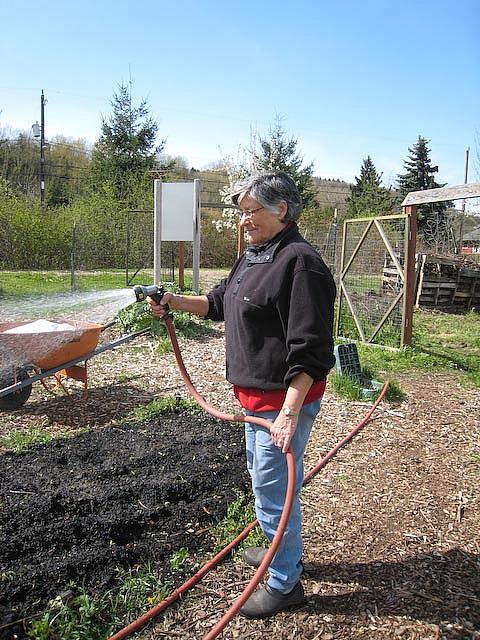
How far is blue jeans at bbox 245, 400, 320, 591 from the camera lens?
235cm

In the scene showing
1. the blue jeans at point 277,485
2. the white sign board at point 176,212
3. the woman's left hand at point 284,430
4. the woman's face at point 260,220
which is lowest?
the blue jeans at point 277,485

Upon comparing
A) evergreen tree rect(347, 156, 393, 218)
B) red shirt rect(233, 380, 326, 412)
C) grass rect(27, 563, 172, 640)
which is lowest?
grass rect(27, 563, 172, 640)

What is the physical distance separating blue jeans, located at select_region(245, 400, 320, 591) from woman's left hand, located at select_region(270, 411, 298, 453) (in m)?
0.13

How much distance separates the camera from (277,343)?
2.25m

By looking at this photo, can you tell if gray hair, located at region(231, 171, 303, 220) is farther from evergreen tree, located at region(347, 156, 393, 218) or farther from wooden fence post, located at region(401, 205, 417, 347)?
evergreen tree, located at region(347, 156, 393, 218)

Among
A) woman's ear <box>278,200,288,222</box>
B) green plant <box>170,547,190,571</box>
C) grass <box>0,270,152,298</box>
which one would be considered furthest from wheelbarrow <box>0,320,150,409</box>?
grass <box>0,270,152,298</box>

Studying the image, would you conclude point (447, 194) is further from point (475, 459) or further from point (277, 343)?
point (277, 343)

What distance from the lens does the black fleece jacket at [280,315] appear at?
2.11 metres

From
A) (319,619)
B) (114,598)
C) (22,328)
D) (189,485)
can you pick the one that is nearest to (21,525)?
(114,598)

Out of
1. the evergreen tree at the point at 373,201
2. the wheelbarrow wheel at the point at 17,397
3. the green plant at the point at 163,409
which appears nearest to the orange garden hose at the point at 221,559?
the green plant at the point at 163,409

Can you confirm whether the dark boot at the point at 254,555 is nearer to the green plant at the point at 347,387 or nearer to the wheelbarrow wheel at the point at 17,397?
the wheelbarrow wheel at the point at 17,397

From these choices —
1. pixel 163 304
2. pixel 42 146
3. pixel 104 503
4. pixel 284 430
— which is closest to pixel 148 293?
pixel 163 304

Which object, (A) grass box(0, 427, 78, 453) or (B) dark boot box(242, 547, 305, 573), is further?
(A) grass box(0, 427, 78, 453)

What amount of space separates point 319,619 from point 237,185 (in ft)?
6.29
